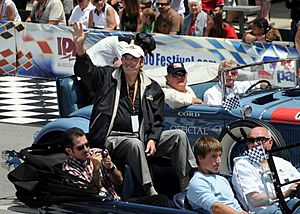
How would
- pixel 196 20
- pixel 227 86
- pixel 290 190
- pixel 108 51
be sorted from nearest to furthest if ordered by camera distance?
pixel 290 190, pixel 227 86, pixel 108 51, pixel 196 20

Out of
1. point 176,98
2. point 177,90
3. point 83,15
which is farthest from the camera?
point 83,15

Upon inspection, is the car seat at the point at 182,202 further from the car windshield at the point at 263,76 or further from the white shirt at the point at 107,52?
the white shirt at the point at 107,52

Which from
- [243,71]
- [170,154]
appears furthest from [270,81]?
[170,154]

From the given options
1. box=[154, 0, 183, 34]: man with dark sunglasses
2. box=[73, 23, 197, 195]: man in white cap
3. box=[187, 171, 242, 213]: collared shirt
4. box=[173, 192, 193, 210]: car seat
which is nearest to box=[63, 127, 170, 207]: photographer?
box=[173, 192, 193, 210]: car seat

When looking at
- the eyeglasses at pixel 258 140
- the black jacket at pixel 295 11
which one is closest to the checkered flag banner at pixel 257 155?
the eyeglasses at pixel 258 140

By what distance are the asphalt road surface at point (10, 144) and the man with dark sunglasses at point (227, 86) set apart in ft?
7.11

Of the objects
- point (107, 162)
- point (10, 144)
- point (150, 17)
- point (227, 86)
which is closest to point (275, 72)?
point (227, 86)

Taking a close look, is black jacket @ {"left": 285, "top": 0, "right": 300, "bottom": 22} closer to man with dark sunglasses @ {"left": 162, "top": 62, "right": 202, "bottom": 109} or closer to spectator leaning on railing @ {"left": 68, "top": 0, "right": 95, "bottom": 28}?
spectator leaning on railing @ {"left": 68, "top": 0, "right": 95, "bottom": 28}

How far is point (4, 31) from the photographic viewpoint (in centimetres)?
1642

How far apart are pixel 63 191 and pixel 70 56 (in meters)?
8.49

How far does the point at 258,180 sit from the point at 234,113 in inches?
93.7

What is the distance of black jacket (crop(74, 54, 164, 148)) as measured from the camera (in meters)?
8.27

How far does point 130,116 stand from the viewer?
832 cm

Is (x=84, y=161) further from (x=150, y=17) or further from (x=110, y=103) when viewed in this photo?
(x=150, y=17)
